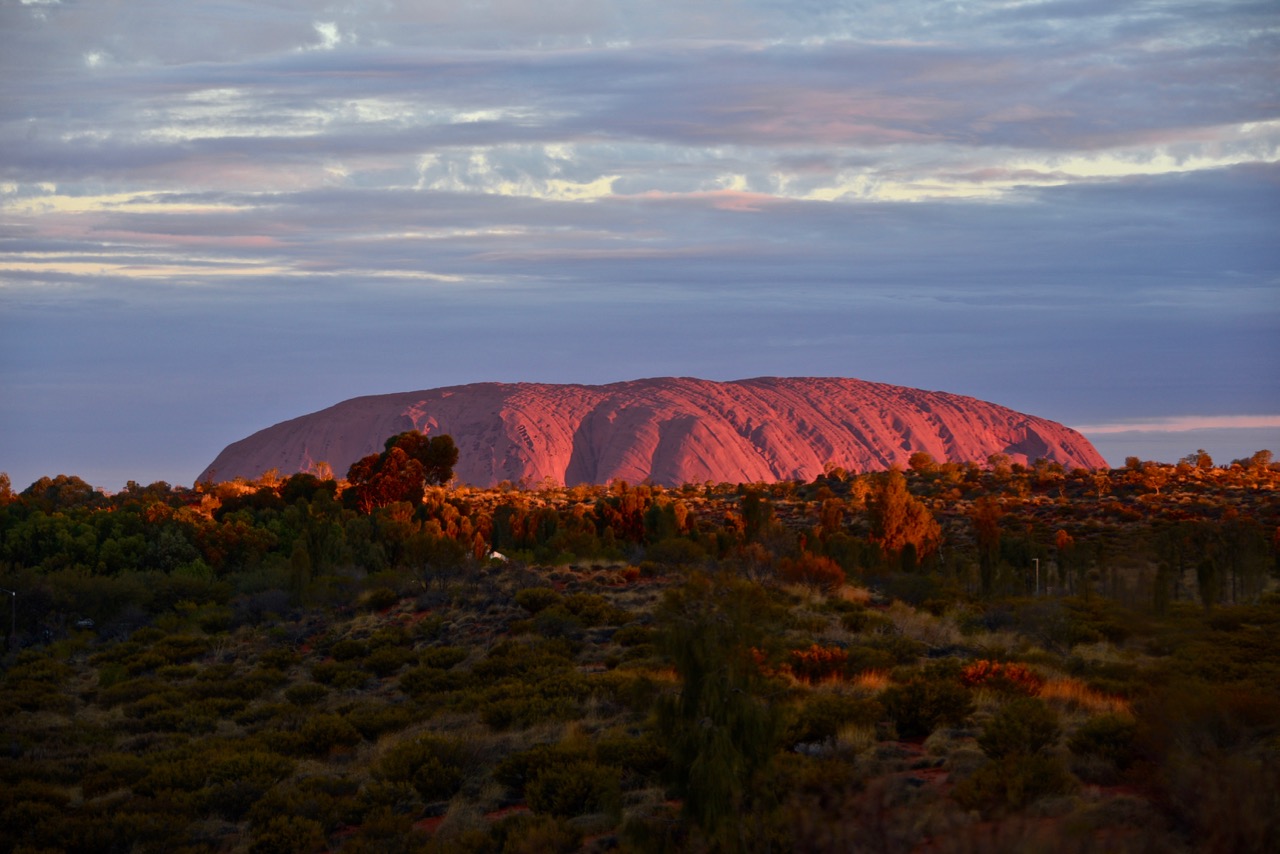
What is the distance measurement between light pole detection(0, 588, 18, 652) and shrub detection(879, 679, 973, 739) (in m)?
29.3

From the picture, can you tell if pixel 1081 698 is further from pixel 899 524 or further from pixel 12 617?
pixel 12 617

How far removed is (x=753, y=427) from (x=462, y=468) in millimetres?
43791

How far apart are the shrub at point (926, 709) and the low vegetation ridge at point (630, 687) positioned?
0.16ft

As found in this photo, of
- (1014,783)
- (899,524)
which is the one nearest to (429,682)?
(1014,783)

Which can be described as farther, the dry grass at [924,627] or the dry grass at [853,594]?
the dry grass at [853,594]

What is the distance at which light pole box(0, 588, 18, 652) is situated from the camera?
34750 mm

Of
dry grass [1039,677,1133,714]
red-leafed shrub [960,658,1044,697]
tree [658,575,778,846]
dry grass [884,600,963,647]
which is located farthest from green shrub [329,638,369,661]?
tree [658,575,778,846]

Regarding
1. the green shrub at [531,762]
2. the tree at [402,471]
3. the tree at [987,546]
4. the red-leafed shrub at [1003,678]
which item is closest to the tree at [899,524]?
the tree at [987,546]

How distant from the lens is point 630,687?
13.4 meters

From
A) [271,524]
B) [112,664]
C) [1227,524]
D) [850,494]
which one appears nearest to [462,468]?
[850,494]

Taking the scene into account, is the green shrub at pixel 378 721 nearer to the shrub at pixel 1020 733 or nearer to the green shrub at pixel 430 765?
the green shrub at pixel 430 765

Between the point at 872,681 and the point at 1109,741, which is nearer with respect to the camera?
the point at 1109,741

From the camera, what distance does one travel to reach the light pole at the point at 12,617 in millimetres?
34750

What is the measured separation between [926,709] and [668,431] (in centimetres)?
14236
